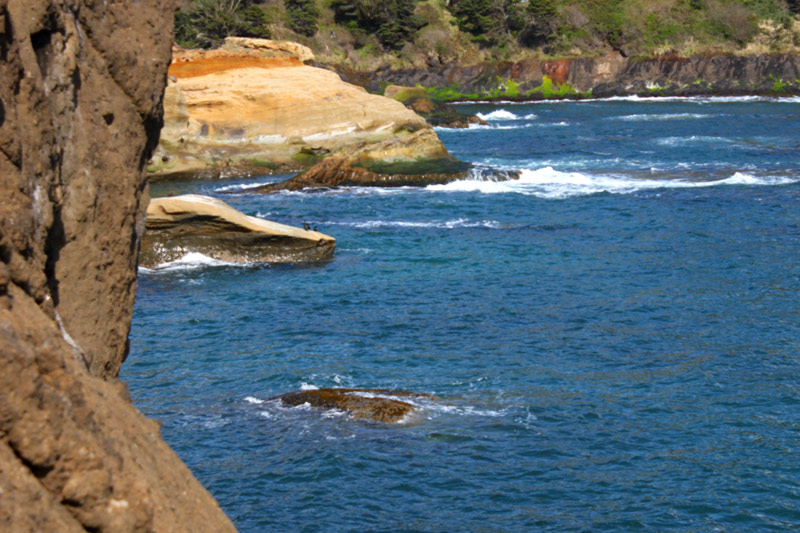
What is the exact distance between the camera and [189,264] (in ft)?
47.8

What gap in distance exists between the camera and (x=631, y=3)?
71312mm

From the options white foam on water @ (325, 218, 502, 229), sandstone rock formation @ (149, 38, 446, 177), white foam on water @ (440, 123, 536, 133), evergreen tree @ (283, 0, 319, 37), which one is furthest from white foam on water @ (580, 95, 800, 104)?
white foam on water @ (325, 218, 502, 229)

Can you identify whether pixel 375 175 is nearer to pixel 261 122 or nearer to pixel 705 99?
pixel 261 122

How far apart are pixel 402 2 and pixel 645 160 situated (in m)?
43.3

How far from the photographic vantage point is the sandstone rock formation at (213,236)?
14234 millimetres

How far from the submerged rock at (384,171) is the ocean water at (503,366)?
12.5 feet

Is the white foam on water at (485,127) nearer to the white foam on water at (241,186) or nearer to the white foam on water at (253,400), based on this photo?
the white foam on water at (241,186)

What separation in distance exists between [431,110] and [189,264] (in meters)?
36.1

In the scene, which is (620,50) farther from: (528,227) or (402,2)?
(528,227)

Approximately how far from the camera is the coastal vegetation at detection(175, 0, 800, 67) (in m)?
65.6

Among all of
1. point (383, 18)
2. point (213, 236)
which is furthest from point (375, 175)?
point (383, 18)

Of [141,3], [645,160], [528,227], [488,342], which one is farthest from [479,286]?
[645,160]

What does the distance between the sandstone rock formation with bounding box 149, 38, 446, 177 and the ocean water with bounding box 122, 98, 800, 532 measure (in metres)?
7.39

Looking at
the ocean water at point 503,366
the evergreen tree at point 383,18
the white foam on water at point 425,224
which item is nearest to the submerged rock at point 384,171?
the ocean water at point 503,366
